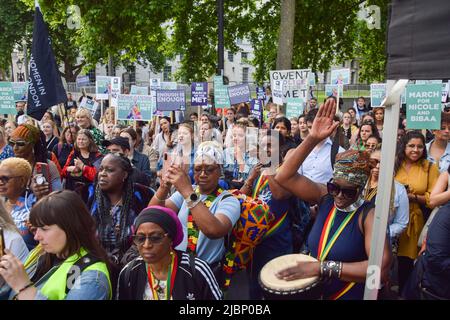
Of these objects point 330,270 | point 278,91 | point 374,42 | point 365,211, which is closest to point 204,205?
point 330,270

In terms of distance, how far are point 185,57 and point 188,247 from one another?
54.1 feet

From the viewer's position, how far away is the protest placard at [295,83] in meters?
9.49

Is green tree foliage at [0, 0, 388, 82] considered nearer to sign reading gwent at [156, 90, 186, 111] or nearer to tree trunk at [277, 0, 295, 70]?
tree trunk at [277, 0, 295, 70]

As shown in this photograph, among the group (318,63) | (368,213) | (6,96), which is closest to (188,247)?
(368,213)

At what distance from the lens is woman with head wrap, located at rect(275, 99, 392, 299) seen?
2.70m

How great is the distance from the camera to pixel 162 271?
2619mm

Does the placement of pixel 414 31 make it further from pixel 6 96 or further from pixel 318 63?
pixel 318 63

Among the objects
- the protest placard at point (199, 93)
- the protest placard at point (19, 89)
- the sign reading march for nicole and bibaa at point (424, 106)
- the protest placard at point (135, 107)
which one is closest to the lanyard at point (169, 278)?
the sign reading march for nicole and bibaa at point (424, 106)

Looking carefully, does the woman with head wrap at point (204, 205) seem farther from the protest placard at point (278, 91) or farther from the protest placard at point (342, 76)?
the protest placard at point (342, 76)

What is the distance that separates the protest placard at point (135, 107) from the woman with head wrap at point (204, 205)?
248 inches

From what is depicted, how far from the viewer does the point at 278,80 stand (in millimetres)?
10078

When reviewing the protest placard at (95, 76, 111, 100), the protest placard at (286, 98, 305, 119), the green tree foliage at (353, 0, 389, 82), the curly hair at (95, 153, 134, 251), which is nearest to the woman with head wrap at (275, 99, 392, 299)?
the curly hair at (95, 153, 134, 251)

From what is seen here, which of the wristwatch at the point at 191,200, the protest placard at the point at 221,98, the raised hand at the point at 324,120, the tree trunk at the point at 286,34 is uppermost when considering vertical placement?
the tree trunk at the point at 286,34
